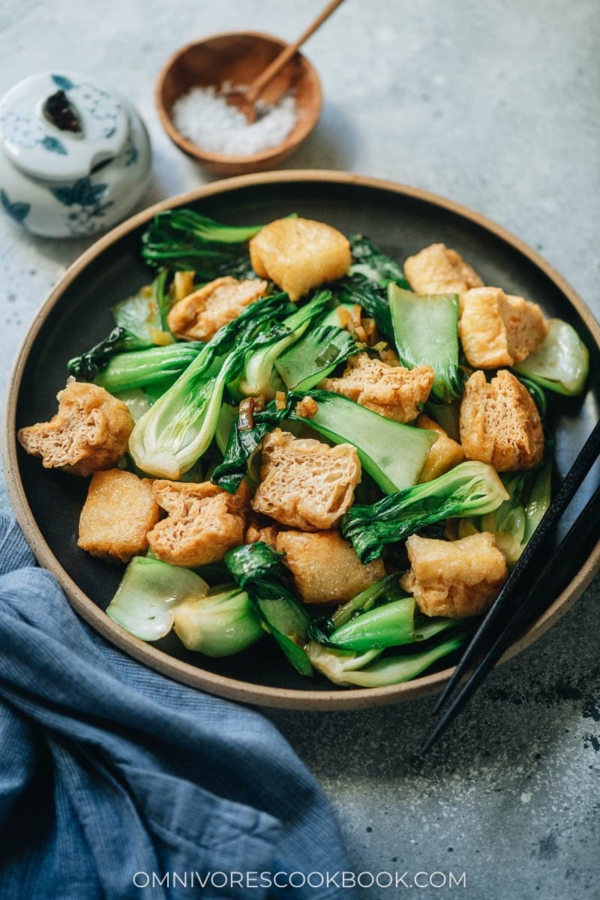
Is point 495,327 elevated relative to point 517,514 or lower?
elevated

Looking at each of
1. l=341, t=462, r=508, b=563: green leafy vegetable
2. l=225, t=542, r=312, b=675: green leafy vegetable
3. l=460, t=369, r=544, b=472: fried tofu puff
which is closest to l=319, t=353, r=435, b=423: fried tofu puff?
l=460, t=369, r=544, b=472: fried tofu puff

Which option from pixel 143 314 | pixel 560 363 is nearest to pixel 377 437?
pixel 560 363

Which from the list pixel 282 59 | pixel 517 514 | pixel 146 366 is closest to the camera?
pixel 517 514

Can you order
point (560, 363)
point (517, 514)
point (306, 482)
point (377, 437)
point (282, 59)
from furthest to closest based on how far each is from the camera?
point (282, 59), point (560, 363), point (517, 514), point (377, 437), point (306, 482)

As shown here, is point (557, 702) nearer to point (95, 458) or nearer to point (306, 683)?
point (306, 683)

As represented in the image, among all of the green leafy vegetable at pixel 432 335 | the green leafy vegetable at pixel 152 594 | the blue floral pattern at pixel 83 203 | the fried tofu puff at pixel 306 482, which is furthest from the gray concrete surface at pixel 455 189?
the green leafy vegetable at pixel 432 335

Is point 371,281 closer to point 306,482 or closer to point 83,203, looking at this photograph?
point 306,482

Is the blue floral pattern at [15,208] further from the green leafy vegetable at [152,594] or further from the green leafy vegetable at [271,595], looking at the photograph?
the green leafy vegetable at [271,595]

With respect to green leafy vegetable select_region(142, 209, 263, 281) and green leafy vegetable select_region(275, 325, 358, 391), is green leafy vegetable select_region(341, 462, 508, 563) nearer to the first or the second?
green leafy vegetable select_region(275, 325, 358, 391)
